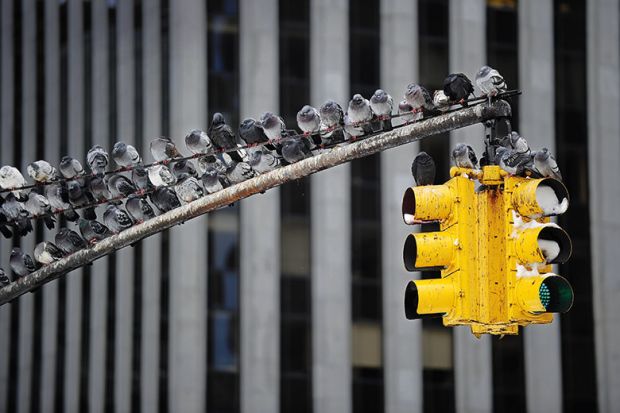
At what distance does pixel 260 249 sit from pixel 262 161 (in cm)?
2712

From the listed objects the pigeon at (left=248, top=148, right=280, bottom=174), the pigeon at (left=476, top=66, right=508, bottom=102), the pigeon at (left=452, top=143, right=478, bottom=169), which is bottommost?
the pigeon at (left=452, top=143, right=478, bottom=169)

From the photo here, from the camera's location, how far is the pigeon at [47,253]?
15.3 meters

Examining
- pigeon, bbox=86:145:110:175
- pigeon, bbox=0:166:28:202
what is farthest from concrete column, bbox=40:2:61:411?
pigeon, bbox=0:166:28:202

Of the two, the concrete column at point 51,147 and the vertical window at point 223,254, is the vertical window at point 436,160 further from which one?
the concrete column at point 51,147

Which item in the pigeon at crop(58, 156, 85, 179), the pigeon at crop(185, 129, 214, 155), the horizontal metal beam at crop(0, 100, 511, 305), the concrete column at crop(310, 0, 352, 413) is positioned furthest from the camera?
the concrete column at crop(310, 0, 352, 413)

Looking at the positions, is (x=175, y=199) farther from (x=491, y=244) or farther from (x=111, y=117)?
(x=111, y=117)

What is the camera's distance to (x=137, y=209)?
48.8 ft

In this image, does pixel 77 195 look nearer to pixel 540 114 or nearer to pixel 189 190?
pixel 189 190

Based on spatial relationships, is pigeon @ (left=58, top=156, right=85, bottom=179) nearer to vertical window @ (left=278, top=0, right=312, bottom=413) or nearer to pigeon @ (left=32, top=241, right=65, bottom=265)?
pigeon @ (left=32, top=241, right=65, bottom=265)

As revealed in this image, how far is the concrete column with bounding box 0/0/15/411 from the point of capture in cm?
5372

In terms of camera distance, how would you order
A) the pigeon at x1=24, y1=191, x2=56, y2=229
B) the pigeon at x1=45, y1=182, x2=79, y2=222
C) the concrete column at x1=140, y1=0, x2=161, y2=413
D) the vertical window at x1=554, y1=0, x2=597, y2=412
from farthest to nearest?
the vertical window at x1=554, y1=0, x2=597, y2=412 < the concrete column at x1=140, y1=0, x2=161, y2=413 < the pigeon at x1=24, y1=191, x2=56, y2=229 < the pigeon at x1=45, y1=182, x2=79, y2=222

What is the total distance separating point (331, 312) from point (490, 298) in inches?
1207

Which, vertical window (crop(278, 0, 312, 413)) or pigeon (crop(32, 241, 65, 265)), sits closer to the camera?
pigeon (crop(32, 241, 65, 265))

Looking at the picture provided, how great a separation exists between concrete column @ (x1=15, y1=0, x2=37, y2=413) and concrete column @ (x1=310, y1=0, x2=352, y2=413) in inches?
556
